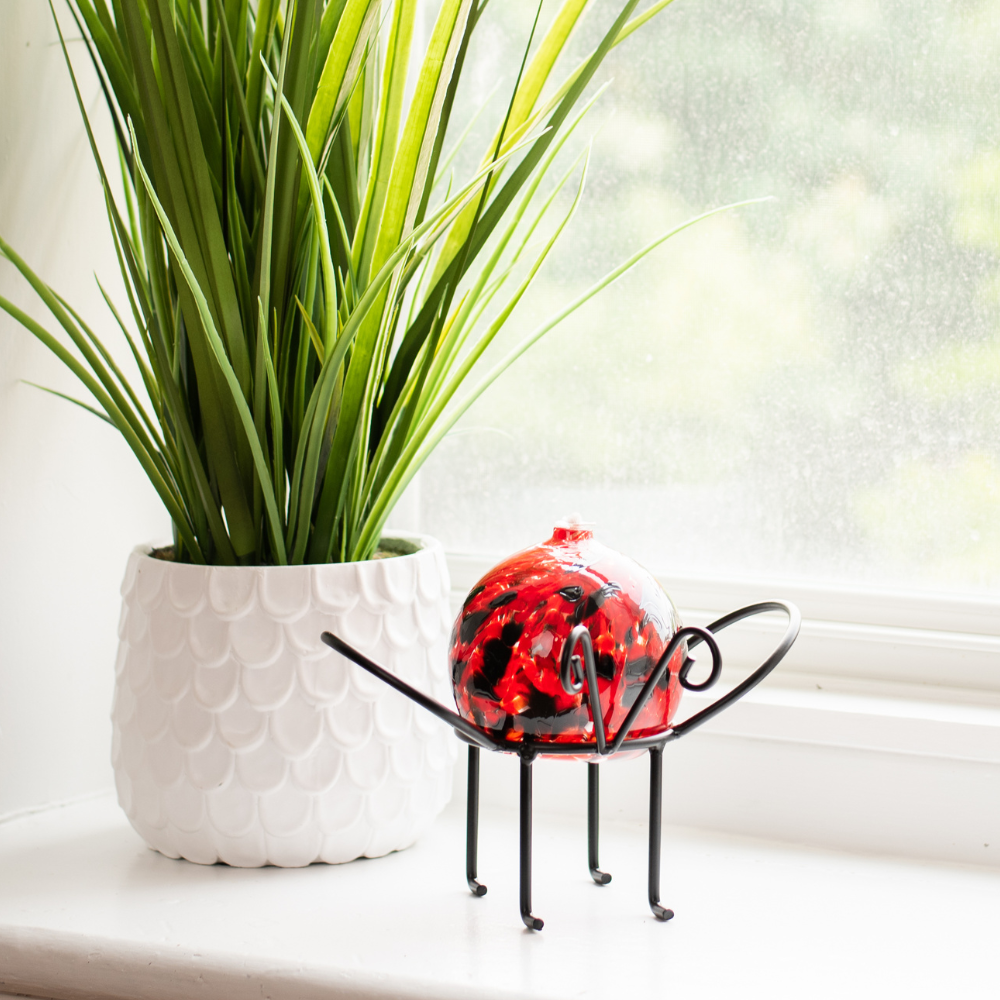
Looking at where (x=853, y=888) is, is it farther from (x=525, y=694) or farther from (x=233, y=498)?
(x=233, y=498)

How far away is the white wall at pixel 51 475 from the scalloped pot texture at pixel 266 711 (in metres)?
0.14

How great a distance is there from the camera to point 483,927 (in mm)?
574

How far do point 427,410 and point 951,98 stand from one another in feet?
1.54

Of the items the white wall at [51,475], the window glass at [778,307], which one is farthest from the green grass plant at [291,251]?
the window glass at [778,307]

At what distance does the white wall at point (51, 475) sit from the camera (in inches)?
27.5

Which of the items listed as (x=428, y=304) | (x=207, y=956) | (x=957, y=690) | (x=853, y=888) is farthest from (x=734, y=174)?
(x=207, y=956)

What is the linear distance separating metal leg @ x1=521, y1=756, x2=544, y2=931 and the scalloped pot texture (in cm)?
11

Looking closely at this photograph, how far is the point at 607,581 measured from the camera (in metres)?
0.54

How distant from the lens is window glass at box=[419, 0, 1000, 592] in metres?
0.75

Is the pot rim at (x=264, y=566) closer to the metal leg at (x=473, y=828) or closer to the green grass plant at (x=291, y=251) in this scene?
the green grass plant at (x=291, y=251)

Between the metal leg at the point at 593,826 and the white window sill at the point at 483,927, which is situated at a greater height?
the metal leg at the point at 593,826

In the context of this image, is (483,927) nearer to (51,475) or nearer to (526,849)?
(526,849)

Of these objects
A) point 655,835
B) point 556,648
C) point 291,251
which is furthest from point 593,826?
point 291,251

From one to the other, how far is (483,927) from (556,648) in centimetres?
19
